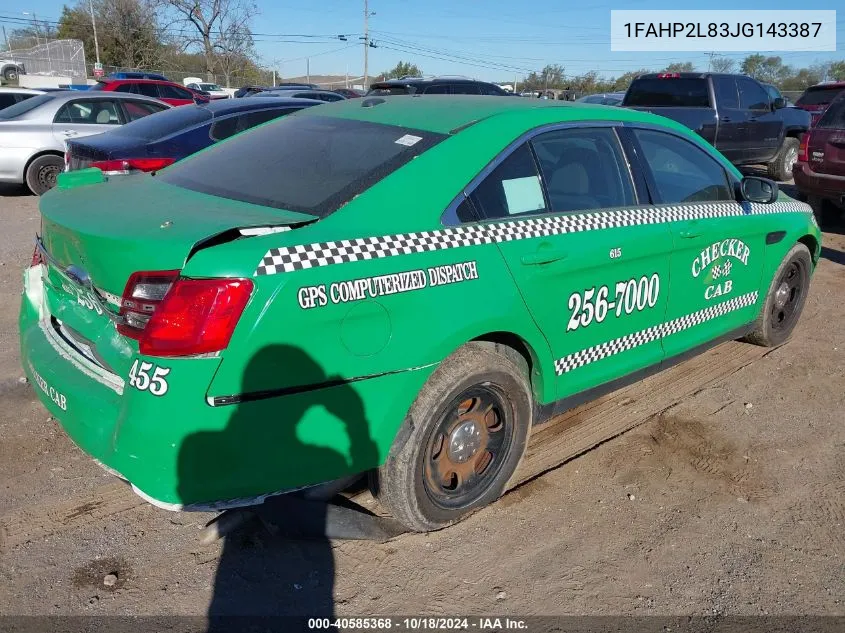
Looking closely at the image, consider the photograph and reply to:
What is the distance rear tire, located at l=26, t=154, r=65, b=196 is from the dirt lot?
700 centimetres

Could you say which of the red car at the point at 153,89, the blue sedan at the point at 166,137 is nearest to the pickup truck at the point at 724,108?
the blue sedan at the point at 166,137

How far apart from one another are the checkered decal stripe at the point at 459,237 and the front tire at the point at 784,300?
43.5 inches

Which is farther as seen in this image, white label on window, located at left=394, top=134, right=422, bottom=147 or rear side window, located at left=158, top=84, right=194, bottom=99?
rear side window, located at left=158, top=84, right=194, bottom=99

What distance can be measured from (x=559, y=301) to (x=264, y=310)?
1349mm

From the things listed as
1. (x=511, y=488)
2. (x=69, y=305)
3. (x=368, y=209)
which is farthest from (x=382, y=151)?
(x=511, y=488)

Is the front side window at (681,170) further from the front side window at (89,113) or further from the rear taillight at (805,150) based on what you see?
the front side window at (89,113)

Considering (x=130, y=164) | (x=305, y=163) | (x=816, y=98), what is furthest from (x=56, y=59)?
(x=305, y=163)

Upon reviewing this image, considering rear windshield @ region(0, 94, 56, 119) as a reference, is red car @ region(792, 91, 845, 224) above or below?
below

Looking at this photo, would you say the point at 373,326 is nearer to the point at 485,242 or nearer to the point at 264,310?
the point at 264,310

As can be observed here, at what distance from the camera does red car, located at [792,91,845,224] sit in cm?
808

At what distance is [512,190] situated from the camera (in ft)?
9.77

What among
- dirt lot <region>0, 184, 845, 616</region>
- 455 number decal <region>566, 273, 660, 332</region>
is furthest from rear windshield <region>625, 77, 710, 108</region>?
455 number decal <region>566, 273, 660, 332</region>

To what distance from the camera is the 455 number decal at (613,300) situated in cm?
313

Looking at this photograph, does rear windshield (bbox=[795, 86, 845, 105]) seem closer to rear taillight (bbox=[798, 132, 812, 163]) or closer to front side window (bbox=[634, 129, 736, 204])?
rear taillight (bbox=[798, 132, 812, 163])
